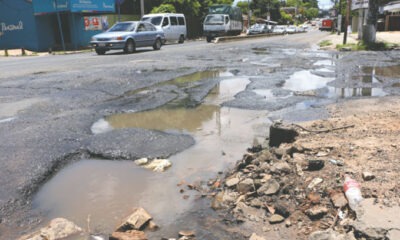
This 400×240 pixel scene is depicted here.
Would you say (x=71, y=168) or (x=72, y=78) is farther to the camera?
(x=72, y=78)

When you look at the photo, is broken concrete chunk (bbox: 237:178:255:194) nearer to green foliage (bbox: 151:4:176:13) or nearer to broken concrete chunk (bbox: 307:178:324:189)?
broken concrete chunk (bbox: 307:178:324:189)

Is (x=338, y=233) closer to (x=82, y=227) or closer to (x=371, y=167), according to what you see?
(x=371, y=167)

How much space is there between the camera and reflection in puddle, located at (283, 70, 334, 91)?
31.0ft

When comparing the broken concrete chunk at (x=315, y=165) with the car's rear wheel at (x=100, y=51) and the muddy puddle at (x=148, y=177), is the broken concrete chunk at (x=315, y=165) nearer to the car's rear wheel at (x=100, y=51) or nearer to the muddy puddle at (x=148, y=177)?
the muddy puddle at (x=148, y=177)

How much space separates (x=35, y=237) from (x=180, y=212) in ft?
4.05

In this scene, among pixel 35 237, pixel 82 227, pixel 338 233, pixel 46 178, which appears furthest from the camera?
pixel 46 178

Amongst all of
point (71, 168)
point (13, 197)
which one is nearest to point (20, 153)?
point (71, 168)

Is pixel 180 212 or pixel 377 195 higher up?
pixel 377 195

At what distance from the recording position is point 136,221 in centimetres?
330

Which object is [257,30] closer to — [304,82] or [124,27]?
[124,27]

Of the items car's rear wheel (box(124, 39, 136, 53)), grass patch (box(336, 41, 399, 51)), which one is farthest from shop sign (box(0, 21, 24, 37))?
grass patch (box(336, 41, 399, 51))

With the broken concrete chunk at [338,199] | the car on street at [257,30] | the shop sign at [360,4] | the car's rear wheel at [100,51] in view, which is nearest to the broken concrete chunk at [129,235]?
the broken concrete chunk at [338,199]

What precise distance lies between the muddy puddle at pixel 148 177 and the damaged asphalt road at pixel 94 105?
20 cm

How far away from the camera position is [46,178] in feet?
14.4
